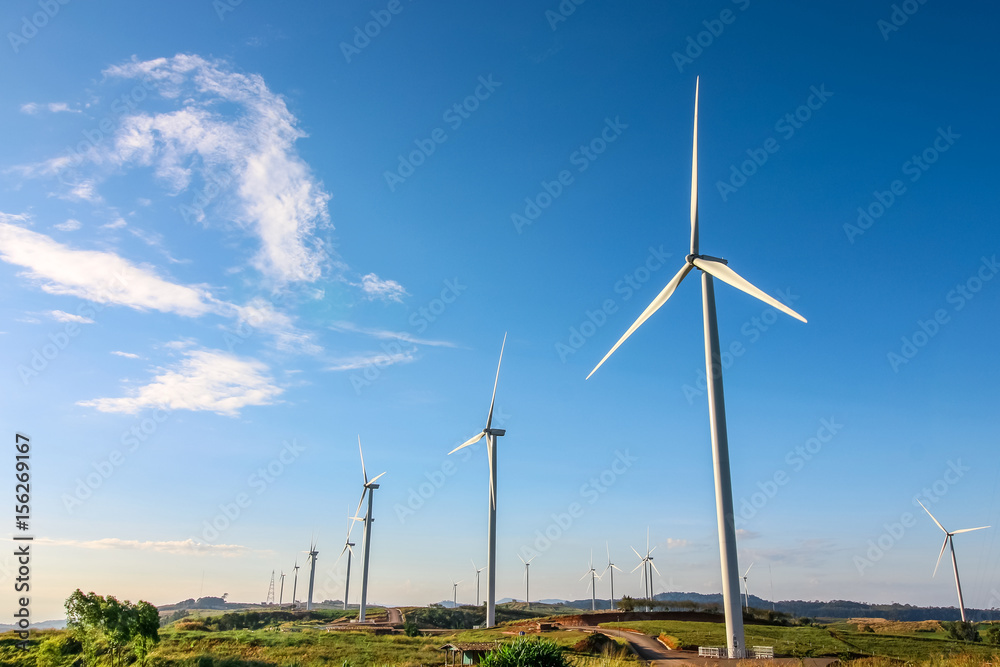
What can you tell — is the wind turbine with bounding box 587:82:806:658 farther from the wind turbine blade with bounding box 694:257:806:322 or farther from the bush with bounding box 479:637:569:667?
the bush with bounding box 479:637:569:667

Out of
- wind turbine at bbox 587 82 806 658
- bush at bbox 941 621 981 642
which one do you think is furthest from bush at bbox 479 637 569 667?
bush at bbox 941 621 981 642

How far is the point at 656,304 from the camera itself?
47750mm

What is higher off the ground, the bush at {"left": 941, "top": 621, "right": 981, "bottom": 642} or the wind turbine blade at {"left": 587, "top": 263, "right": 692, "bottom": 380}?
the wind turbine blade at {"left": 587, "top": 263, "right": 692, "bottom": 380}

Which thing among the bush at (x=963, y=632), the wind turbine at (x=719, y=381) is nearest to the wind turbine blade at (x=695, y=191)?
the wind turbine at (x=719, y=381)

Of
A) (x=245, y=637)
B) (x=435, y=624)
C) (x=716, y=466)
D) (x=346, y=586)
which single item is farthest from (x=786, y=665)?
(x=346, y=586)

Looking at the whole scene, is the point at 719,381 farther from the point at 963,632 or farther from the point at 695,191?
the point at 963,632

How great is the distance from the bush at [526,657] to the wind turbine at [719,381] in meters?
12.7

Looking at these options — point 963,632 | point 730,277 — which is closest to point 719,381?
point 730,277

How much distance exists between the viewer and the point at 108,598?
175 ft

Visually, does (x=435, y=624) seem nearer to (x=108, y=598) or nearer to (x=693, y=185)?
(x=108, y=598)

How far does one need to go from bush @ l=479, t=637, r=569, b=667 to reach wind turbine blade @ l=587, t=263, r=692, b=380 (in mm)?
22105

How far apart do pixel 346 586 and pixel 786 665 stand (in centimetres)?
16578

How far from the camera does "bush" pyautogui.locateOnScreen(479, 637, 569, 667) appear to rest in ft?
90.1

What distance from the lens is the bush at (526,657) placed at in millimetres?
27469
